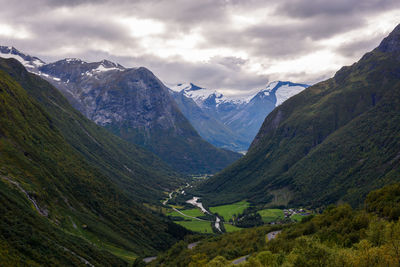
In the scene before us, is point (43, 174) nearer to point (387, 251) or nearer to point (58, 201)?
point (58, 201)

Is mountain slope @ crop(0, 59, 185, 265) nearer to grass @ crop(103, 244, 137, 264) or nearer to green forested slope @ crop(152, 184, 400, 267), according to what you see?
grass @ crop(103, 244, 137, 264)

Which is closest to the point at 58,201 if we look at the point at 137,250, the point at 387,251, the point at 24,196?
the point at 24,196

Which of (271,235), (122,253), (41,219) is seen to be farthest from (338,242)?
(122,253)

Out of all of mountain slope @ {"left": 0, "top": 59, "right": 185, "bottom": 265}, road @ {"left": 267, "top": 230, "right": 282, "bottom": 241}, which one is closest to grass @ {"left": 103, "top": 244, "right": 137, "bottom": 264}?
mountain slope @ {"left": 0, "top": 59, "right": 185, "bottom": 265}

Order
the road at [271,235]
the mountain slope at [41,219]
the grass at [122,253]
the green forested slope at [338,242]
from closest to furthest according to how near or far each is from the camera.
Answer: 1. the green forested slope at [338,242]
2. the road at [271,235]
3. the mountain slope at [41,219]
4. the grass at [122,253]

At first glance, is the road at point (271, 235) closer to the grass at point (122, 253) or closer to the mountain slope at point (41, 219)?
the mountain slope at point (41, 219)

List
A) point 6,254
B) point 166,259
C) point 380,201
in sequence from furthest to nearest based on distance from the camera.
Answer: point 166,259 → point 6,254 → point 380,201

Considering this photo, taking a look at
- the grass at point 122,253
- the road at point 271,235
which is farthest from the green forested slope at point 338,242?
the grass at point 122,253

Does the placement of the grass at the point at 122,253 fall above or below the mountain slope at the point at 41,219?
below

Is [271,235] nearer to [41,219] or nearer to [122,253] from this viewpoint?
[122,253]

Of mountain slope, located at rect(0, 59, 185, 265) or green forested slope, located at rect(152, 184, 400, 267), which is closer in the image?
green forested slope, located at rect(152, 184, 400, 267)

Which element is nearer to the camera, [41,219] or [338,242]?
[338,242]
